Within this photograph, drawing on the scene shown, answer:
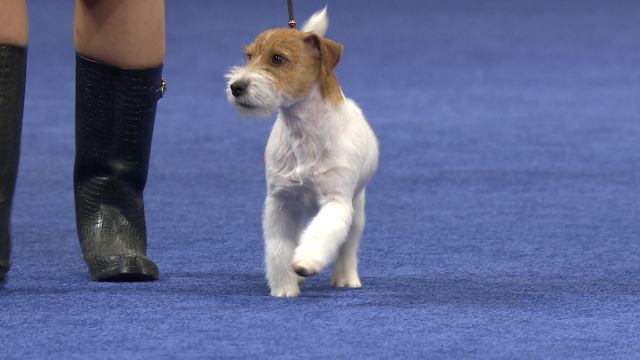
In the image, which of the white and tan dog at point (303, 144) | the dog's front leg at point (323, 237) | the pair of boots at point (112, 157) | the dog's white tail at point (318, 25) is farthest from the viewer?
the pair of boots at point (112, 157)

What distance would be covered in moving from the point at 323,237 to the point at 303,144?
0.78 feet

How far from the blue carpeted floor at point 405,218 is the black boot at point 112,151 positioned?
12cm

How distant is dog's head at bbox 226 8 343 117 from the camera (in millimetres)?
2574

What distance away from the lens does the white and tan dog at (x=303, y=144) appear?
2.61 meters

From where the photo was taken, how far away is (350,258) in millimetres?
2779

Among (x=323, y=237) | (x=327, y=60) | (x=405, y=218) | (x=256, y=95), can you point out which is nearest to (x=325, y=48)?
(x=327, y=60)

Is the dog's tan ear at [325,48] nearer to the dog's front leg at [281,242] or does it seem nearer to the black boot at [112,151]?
the dog's front leg at [281,242]

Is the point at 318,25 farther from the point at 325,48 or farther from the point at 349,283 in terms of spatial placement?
the point at 349,283

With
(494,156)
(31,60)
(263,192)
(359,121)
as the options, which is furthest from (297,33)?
Answer: (31,60)

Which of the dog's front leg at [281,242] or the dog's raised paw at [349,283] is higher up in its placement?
the dog's front leg at [281,242]

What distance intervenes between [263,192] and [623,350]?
81.3 inches

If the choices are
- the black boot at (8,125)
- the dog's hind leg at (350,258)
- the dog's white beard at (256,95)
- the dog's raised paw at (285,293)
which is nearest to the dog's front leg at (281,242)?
the dog's raised paw at (285,293)

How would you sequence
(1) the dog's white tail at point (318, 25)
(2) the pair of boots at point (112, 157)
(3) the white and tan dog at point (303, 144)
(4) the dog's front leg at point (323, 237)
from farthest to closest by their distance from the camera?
(2) the pair of boots at point (112, 157)
(1) the dog's white tail at point (318, 25)
(3) the white and tan dog at point (303, 144)
(4) the dog's front leg at point (323, 237)

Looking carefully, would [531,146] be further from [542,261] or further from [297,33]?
[297,33]
